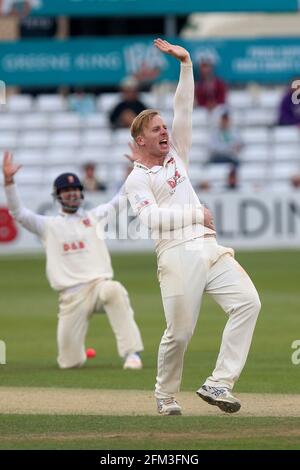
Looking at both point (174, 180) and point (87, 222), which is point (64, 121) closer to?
point (87, 222)

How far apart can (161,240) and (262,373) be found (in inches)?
124

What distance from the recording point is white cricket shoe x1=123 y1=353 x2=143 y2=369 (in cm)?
1232

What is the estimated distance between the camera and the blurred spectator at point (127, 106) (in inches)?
957

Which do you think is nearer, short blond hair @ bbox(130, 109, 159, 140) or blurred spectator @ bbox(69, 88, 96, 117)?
short blond hair @ bbox(130, 109, 159, 140)

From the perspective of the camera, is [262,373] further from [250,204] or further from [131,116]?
[131,116]

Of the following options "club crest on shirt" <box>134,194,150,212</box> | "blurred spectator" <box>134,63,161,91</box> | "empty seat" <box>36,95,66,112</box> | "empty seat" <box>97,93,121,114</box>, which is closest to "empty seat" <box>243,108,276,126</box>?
"blurred spectator" <box>134,63,161,91</box>

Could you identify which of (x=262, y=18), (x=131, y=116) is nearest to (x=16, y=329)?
(x=131, y=116)

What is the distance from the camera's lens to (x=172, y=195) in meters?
8.95

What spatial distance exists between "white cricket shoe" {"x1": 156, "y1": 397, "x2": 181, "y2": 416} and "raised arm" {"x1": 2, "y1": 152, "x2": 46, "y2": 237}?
3540 millimetres

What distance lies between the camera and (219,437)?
7855 mm

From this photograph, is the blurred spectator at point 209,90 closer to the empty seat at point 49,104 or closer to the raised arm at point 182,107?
the empty seat at point 49,104

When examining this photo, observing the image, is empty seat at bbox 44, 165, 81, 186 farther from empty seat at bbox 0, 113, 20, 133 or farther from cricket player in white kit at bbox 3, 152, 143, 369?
cricket player in white kit at bbox 3, 152, 143, 369

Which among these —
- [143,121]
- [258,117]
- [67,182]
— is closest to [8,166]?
[67,182]

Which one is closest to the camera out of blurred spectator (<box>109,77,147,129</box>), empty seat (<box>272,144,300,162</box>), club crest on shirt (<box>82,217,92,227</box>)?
club crest on shirt (<box>82,217,92,227</box>)
